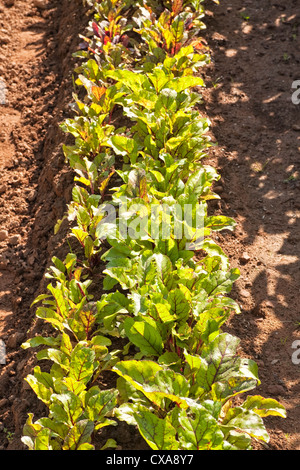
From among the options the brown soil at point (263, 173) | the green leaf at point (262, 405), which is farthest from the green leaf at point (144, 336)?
the brown soil at point (263, 173)

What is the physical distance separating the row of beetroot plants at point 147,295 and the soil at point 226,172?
30cm

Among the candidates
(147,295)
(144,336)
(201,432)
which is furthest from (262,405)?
(147,295)

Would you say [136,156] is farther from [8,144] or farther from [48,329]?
[8,144]

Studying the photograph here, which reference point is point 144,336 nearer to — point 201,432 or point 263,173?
point 201,432

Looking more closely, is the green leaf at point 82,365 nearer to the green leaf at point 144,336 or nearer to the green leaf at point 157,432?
the green leaf at point 144,336

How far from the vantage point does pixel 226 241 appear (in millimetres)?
4059

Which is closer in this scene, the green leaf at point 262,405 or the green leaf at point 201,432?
the green leaf at point 201,432

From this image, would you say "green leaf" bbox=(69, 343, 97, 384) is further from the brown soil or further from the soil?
the brown soil

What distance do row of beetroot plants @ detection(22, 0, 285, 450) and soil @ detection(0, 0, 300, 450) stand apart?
0.98 feet

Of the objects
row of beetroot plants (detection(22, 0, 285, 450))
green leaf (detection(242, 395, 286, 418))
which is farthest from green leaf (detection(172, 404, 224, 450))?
green leaf (detection(242, 395, 286, 418))

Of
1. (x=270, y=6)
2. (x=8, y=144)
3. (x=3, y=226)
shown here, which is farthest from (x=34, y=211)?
(x=270, y=6)

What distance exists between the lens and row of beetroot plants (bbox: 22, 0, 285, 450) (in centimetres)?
258

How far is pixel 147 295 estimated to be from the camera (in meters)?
3.03

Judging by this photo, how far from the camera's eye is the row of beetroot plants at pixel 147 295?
2580 mm
